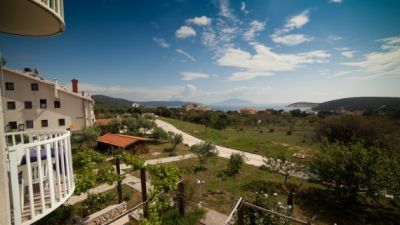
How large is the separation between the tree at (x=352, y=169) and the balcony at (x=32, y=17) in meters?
11.0

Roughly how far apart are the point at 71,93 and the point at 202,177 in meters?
19.9

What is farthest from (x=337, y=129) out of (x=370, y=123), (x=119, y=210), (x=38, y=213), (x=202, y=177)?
(x=38, y=213)

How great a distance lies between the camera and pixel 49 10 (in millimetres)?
2578

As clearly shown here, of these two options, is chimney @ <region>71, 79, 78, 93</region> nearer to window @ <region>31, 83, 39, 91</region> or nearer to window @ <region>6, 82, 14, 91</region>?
window @ <region>31, 83, 39, 91</region>

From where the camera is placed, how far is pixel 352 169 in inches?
354

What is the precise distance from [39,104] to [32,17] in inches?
1006

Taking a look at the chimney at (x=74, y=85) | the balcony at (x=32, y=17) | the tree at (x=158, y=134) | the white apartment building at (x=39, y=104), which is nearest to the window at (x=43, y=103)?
the white apartment building at (x=39, y=104)

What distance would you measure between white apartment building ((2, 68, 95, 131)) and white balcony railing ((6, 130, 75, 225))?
72.7ft

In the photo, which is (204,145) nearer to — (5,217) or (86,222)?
(86,222)

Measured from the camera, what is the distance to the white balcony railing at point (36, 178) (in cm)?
285

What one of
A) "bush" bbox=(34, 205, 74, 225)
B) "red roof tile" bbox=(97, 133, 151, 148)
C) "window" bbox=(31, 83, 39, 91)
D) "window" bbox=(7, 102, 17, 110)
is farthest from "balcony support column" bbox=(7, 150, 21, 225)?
"window" bbox=(31, 83, 39, 91)

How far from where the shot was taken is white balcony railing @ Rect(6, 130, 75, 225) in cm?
285

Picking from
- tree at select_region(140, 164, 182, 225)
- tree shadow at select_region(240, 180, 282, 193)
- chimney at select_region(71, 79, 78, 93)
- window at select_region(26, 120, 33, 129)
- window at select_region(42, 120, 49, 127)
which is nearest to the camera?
tree at select_region(140, 164, 182, 225)

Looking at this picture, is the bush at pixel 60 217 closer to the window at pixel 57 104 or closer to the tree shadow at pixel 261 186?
the tree shadow at pixel 261 186
